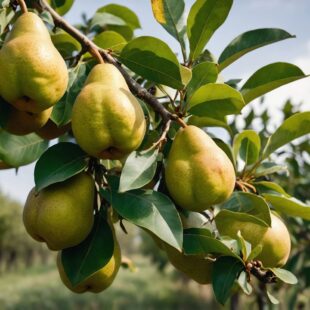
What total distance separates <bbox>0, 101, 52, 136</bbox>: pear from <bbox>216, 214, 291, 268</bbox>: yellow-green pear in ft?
1.55

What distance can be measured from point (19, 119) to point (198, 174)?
401 mm

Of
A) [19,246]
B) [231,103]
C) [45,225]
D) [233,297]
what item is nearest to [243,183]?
[231,103]

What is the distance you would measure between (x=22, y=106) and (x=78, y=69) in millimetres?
288

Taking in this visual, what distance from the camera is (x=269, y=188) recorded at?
4.11 ft

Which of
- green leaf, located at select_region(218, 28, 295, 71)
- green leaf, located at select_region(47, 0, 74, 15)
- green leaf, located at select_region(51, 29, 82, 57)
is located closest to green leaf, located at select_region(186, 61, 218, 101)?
green leaf, located at select_region(218, 28, 295, 71)

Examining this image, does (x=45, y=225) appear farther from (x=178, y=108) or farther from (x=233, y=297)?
(x=233, y=297)

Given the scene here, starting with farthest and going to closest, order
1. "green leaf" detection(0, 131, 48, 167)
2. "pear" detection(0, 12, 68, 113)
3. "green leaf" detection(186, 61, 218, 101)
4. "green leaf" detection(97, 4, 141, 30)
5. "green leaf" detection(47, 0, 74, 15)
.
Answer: "green leaf" detection(97, 4, 141, 30) < "green leaf" detection(47, 0, 74, 15) < "green leaf" detection(0, 131, 48, 167) < "green leaf" detection(186, 61, 218, 101) < "pear" detection(0, 12, 68, 113)

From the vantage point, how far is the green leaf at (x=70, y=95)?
3.48ft

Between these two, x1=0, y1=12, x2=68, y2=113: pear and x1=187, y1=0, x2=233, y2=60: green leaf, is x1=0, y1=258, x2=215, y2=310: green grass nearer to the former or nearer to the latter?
x1=187, y1=0, x2=233, y2=60: green leaf

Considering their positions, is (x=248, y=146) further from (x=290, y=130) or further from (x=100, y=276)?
(x=100, y=276)

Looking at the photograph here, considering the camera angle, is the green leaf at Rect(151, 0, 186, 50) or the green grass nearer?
the green leaf at Rect(151, 0, 186, 50)

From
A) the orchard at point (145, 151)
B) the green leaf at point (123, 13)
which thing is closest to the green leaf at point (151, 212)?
the orchard at point (145, 151)

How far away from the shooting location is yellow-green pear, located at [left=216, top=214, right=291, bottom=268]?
1104 millimetres

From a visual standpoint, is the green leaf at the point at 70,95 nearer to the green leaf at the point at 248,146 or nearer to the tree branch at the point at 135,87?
the tree branch at the point at 135,87
